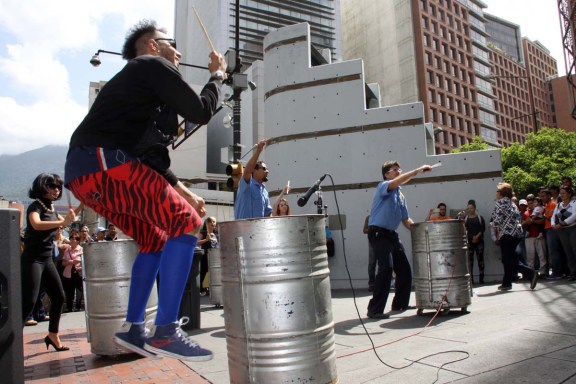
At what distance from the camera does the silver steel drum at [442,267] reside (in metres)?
5.91

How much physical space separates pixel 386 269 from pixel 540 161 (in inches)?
2040

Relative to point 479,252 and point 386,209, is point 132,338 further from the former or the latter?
point 479,252

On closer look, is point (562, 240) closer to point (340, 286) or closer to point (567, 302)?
point (567, 302)

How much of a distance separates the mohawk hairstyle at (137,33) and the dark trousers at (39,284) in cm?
304

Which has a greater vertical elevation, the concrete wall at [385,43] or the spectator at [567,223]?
the concrete wall at [385,43]

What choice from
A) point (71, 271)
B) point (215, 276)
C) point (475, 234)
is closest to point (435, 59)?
point (475, 234)

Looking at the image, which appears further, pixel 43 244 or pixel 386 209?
pixel 386 209

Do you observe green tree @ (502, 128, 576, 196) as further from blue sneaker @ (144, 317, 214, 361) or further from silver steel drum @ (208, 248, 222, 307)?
blue sneaker @ (144, 317, 214, 361)

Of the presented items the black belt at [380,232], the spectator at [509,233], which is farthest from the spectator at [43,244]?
the spectator at [509,233]

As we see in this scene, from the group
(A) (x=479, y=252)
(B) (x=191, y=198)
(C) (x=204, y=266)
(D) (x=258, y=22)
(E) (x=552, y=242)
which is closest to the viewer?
(B) (x=191, y=198)

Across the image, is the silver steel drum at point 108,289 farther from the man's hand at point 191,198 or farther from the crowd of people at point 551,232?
the crowd of people at point 551,232

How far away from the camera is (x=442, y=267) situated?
6.03 metres

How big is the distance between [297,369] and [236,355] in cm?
42

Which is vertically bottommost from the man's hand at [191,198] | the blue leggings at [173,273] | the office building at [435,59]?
the blue leggings at [173,273]
